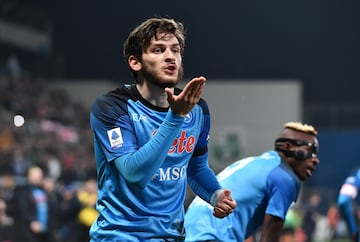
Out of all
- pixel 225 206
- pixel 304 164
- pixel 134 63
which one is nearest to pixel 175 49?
pixel 134 63

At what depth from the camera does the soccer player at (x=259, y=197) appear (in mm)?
6246

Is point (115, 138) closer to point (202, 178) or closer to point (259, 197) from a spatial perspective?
point (202, 178)

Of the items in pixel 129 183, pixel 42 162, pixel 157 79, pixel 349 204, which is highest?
pixel 157 79

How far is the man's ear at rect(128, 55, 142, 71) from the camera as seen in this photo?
183 inches

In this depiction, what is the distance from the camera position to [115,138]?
14.7 ft

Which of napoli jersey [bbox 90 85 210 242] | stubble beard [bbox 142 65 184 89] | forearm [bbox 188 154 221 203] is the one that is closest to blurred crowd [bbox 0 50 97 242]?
forearm [bbox 188 154 221 203]

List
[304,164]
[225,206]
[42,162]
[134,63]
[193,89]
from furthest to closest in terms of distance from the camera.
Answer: [42,162] < [304,164] < [225,206] < [134,63] < [193,89]

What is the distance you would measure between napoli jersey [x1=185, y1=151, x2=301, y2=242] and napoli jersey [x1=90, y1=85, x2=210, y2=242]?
176cm

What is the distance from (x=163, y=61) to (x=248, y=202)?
220 cm

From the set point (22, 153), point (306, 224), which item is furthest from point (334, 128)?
point (22, 153)

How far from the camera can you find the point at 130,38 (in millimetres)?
4660

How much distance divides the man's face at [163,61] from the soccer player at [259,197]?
196 centimetres

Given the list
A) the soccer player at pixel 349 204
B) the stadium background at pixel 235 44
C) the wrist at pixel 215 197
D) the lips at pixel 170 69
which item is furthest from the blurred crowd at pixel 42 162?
the lips at pixel 170 69

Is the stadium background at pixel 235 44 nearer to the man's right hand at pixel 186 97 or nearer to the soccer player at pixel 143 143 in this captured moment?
the soccer player at pixel 143 143
